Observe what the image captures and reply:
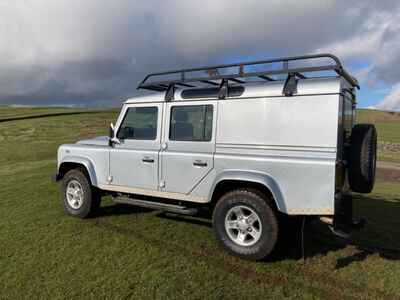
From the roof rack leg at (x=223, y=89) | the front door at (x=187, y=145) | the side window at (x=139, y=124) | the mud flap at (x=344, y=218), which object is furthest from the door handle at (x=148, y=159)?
the mud flap at (x=344, y=218)

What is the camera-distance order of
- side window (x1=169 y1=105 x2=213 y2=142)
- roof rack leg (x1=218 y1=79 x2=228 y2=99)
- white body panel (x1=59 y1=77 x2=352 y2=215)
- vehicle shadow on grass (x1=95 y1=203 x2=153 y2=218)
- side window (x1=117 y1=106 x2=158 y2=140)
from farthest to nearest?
vehicle shadow on grass (x1=95 y1=203 x2=153 y2=218) < side window (x1=117 y1=106 x2=158 y2=140) < side window (x1=169 y1=105 x2=213 y2=142) < roof rack leg (x1=218 y1=79 x2=228 y2=99) < white body panel (x1=59 y1=77 x2=352 y2=215)

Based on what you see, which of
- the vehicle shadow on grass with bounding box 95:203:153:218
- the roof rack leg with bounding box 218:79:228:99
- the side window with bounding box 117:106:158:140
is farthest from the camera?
the vehicle shadow on grass with bounding box 95:203:153:218

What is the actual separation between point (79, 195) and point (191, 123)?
2849 millimetres

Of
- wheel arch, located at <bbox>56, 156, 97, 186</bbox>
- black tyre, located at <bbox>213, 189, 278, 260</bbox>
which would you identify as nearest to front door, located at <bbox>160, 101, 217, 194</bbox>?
black tyre, located at <bbox>213, 189, 278, 260</bbox>

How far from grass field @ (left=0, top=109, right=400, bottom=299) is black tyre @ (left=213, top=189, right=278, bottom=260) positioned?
0.66 feet

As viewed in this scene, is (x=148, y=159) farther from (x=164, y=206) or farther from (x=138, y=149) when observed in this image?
(x=164, y=206)

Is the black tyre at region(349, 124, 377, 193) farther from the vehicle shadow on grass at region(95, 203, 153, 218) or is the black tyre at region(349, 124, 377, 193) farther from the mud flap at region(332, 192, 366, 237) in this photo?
the vehicle shadow on grass at region(95, 203, 153, 218)

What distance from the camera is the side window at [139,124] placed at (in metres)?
5.88

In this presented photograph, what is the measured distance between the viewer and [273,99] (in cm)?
471

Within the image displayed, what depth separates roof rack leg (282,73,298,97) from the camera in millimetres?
4581

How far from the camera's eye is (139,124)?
6082mm

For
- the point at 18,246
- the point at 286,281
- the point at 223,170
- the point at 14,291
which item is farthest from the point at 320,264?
the point at 18,246

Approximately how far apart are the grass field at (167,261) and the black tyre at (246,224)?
20cm

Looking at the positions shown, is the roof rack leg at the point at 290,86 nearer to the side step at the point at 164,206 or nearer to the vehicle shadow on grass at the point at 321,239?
the vehicle shadow on grass at the point at 321,239
